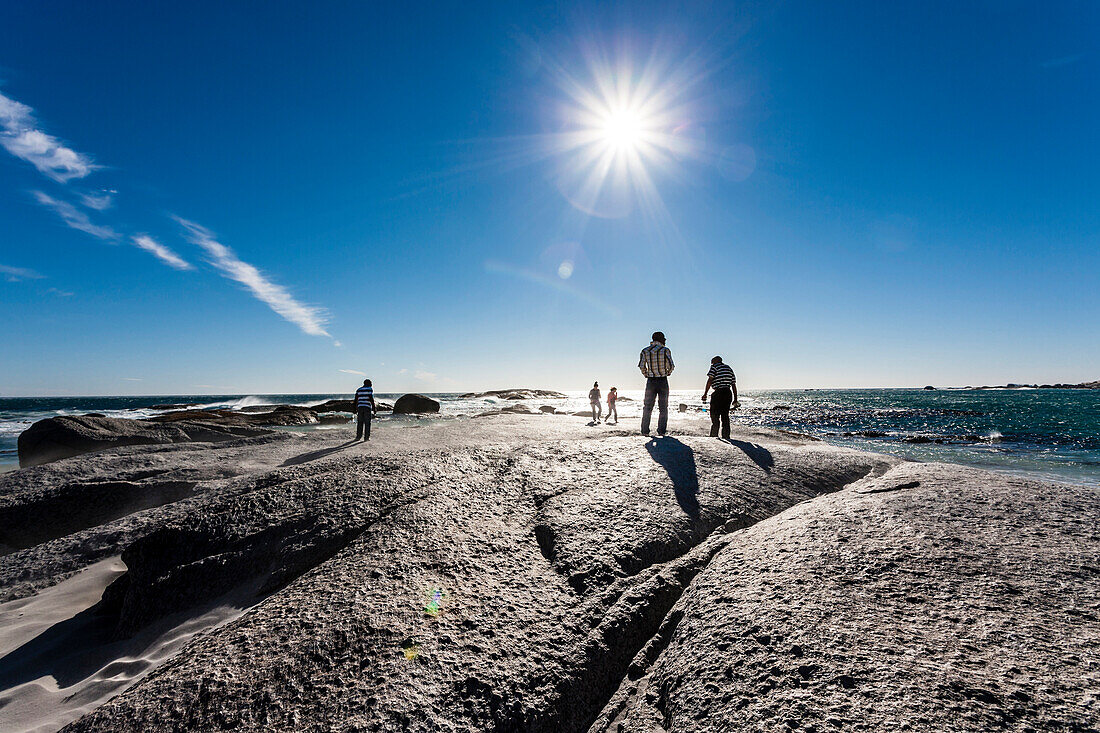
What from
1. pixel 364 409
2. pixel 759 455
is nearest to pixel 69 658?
pixel 759 455

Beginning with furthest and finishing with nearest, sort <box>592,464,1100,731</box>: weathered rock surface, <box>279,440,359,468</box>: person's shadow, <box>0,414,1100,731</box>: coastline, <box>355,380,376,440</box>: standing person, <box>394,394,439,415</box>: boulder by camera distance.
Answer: <box>394,394,439,415</box>: boulder → <box>355,380,376,440</box>: standing person → <box>279,440,359,468</box>: person's shadow → <box>0,414,1100,731</box>: coastline → <box>592,464,1100,731</box>: weathered rock surface

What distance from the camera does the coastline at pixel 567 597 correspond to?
6.15 feet

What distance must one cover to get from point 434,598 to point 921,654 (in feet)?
7.78

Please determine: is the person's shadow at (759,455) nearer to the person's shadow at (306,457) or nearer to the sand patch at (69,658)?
the sand patch at (69,658)

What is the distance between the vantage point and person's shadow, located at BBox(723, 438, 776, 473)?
5.18 metres

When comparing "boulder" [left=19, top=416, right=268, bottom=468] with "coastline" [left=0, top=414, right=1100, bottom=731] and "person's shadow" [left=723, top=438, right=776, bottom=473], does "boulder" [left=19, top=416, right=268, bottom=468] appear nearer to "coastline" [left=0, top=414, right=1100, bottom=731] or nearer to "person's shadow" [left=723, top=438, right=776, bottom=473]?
"coastline" [left=0, top=414, right=1100, bottom=731]

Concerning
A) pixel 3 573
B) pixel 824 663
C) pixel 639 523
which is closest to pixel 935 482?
pixel 639 523

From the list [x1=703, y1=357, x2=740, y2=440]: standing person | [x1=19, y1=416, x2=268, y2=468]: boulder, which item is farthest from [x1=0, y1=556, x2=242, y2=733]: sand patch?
[x1=19, y1=416, x2=268, y2=468]: boulder

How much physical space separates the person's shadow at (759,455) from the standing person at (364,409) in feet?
34.6

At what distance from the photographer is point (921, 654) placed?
1792mm

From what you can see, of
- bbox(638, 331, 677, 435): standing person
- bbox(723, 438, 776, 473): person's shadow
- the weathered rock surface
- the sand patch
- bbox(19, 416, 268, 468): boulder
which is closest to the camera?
the weathered rock surface

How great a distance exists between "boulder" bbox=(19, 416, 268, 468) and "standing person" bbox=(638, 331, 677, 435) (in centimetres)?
1402

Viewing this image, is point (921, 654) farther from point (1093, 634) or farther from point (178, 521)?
point (178, 521)

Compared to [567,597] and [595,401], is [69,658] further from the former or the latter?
[595,401]
